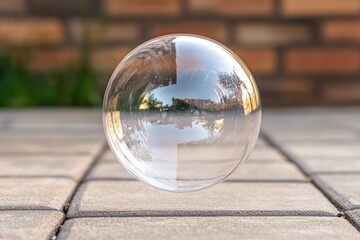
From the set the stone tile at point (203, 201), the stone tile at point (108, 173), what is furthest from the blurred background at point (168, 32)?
the stone tile at point (203, 201)

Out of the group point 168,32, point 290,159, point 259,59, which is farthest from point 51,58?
point 290,159

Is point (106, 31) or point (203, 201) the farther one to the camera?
point (106, 31)

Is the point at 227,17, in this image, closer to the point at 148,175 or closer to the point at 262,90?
the point at 262,90

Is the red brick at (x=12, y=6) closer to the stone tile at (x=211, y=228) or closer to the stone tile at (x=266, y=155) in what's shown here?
the stone tile at (x=266, y=155)

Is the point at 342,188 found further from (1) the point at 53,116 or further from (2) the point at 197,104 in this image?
(1) the point at 53,116

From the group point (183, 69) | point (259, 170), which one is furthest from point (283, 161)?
point (183, 69)

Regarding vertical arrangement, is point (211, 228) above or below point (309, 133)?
above

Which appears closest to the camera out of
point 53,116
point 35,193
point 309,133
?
point 35,193
